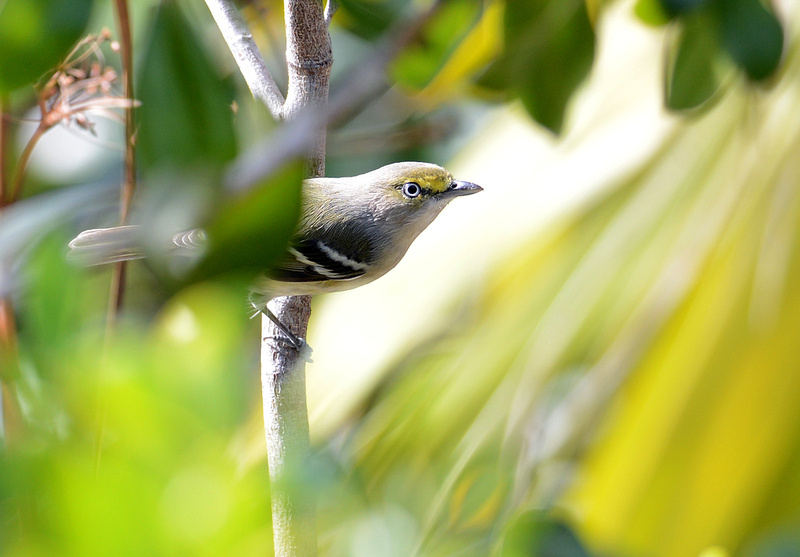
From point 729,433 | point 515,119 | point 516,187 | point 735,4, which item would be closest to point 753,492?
point 729,433

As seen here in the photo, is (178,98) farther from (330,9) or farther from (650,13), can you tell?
(650,13)

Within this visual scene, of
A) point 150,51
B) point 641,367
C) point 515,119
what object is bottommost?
point 641,367

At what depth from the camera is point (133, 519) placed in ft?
0.65

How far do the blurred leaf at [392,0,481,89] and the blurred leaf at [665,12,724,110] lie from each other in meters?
0.16

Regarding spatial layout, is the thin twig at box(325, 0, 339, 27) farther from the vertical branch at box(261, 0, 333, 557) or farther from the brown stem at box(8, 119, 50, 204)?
the brown stem at box(8, 119, 50, 204)

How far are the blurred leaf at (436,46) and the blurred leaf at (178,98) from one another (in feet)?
0.50

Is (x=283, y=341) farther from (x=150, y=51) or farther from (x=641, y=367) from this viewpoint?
(x=641, y=367)

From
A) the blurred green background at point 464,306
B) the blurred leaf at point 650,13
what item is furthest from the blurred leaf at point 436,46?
the blurred leaf at point 650,13

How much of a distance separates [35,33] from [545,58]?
357 millimetres

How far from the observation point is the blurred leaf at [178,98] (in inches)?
13.4

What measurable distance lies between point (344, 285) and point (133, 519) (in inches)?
17.9

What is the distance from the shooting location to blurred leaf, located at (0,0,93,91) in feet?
1.20

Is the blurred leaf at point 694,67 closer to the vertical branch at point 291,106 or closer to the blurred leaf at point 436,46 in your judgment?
the blurred leaf at point 436,46

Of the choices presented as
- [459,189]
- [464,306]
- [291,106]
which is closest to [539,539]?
[291,106]
